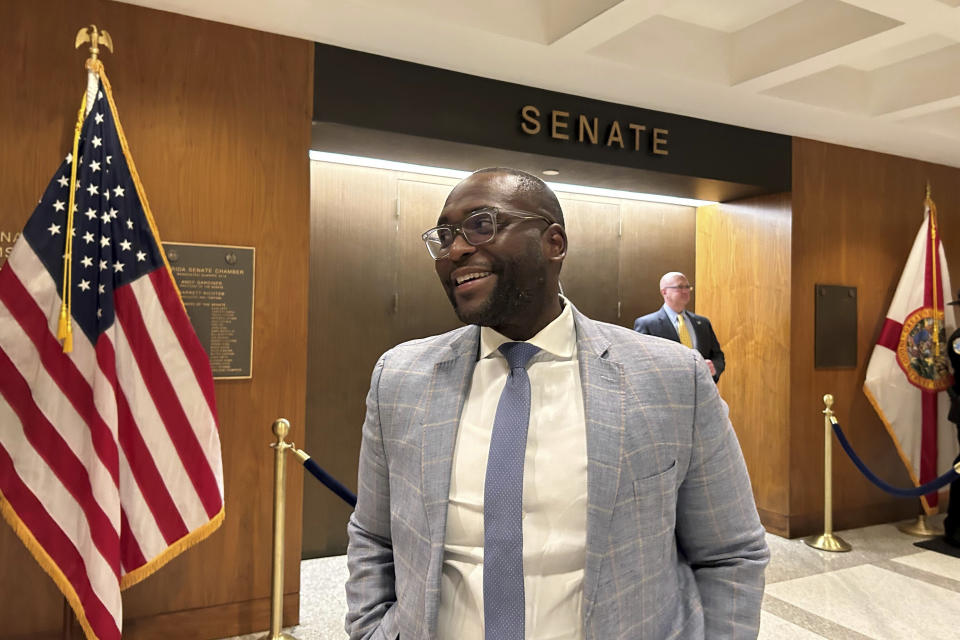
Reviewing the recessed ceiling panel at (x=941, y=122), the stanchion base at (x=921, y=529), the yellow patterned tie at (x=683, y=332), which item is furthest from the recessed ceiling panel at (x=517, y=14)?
the stanchion base at (x=921, y=529)

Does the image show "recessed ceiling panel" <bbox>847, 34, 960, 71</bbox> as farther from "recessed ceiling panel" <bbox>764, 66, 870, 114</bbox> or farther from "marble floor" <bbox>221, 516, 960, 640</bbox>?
"marble floor" <bbox>221, 516, 960, 640</bbox>

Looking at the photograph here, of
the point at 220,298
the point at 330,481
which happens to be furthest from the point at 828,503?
the point at 220,298

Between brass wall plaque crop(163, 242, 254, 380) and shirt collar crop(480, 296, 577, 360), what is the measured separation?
7.86 feet

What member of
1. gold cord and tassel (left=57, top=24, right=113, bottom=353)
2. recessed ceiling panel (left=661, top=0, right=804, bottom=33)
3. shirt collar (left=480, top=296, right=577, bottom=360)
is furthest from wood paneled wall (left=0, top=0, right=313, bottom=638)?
shirt collar (left=480, top=296, right=577, bottom=360)

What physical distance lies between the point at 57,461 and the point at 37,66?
1.68m

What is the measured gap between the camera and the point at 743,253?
18.5 feet

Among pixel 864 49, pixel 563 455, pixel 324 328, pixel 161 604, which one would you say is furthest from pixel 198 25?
pixel 864 49

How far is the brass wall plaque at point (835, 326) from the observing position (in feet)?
17.5

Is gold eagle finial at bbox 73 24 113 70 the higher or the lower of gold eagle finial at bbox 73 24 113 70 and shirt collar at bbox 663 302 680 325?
the higher

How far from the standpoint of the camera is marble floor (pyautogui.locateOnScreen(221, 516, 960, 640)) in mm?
3564

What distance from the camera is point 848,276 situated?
5512mm

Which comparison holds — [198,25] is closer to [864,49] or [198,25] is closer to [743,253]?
[864,49]

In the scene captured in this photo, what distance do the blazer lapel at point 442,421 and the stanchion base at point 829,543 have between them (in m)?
4.62

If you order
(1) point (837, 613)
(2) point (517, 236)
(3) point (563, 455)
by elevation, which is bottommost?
(1) point (837, 613)
